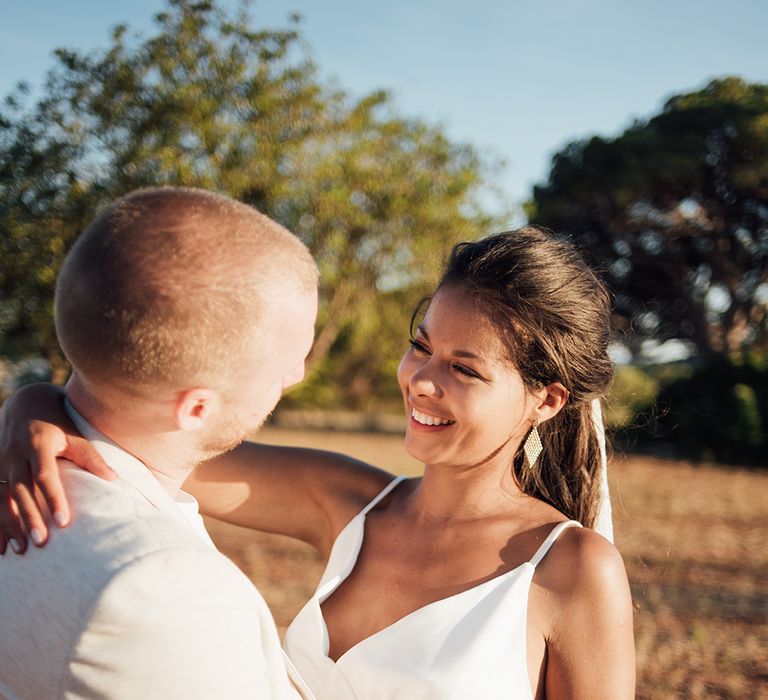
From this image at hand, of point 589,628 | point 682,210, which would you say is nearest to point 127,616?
point 589,628

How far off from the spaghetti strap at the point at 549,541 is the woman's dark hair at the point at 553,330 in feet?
1.11

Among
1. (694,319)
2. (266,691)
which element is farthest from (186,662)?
(694,319)

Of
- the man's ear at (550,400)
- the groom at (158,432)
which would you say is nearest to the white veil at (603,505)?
the man's ear at (550,400)

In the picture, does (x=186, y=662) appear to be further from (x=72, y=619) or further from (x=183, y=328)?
(x=183, y=328)

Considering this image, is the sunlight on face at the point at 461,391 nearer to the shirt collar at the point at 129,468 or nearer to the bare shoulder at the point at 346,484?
the bare shoulder at the point at 346,484

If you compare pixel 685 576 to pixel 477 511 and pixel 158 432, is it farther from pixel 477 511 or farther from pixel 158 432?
pixel 158 432

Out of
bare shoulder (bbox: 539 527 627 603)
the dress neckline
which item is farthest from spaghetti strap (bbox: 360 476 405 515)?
bare shoulder (bbox: 539 527 627 603)

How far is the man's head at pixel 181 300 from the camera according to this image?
1.37 m

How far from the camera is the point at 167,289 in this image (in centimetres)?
Result: 136

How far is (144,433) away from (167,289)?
30cm

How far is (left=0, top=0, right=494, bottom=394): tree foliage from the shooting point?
6.37 metres

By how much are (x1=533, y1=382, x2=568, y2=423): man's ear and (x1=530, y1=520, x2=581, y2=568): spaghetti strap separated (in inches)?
15.4

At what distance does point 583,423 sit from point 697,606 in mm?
5401

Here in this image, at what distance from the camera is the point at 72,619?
1.21m
